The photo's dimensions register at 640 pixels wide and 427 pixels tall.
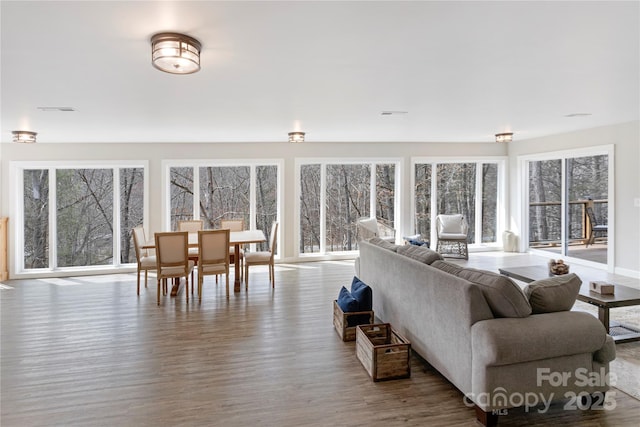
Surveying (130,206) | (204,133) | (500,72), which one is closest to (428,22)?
(500,72)

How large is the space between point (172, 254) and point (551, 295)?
13.7 ft

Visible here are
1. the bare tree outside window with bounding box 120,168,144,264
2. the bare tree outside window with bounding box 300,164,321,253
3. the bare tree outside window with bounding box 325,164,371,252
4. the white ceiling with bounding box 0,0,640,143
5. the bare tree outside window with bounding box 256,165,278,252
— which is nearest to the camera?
the white ceiling with bounding box 0,0,640,143

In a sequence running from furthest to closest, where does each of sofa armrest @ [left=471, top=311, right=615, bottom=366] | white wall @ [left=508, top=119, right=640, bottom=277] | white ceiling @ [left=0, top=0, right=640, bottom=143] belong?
white wall @ [left=508, top=119, right=640, bottom=277] < sofa armrest @ [left=471, top=311, right=615, bottom=366] < white ceiling @ [left=0, top=0, right=640, bottom=143]

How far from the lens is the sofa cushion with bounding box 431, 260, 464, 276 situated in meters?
2.62

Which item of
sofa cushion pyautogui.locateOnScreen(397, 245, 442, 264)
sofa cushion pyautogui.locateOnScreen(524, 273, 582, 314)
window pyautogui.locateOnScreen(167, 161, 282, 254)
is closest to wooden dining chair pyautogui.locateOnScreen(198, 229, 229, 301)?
window pyautogui.locateOnScreen(167, 161, 282, 254)

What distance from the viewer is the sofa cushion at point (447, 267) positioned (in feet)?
8.59

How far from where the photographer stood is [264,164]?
713 centimetres

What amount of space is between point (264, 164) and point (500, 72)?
491 cm

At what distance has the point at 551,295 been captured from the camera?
2299mm

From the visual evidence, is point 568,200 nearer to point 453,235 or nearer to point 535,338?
point 453,235

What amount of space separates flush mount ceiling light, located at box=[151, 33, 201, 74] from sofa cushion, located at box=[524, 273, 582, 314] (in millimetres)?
2639

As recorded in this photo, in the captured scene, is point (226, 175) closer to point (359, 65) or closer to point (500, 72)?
point (359, 65)

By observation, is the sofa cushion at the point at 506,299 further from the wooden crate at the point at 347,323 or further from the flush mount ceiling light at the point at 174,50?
the flush mount ceiling light at the point at 174,50

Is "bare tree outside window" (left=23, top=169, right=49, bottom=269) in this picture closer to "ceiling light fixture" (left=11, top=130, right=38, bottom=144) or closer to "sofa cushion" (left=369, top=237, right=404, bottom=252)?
"ceiling light fixture" (left=11, top=130, right=38, bottom=144)
